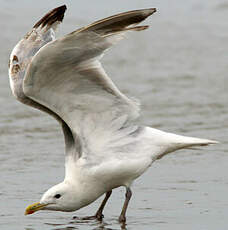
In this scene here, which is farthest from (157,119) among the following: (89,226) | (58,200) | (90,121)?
(58,200)

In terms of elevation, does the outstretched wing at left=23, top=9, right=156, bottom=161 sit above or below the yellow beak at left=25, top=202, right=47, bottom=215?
above

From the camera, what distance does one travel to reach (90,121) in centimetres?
646

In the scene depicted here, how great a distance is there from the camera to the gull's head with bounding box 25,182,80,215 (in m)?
6.30

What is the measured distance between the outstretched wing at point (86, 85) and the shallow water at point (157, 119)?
0.82 m

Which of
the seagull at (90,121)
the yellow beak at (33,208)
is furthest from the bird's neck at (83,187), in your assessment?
the yellow beak at (33,208)

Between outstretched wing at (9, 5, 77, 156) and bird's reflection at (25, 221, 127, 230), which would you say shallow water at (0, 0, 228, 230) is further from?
outstretched wing at (9, 5, 77, 156)

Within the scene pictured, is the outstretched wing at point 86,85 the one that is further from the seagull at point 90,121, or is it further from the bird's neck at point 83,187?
the bird's neck at point 83,187

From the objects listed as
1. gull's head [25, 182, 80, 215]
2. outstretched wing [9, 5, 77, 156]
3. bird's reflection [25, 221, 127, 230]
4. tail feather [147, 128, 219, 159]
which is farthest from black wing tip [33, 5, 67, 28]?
bird's reflection [25, 221, 127, 230]

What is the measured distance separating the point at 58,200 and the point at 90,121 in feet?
2.43

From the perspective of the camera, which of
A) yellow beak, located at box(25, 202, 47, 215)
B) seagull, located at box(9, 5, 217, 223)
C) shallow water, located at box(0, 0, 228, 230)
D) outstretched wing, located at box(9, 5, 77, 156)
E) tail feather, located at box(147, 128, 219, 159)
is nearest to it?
seagull, located at box(9, 5, 217, 223)

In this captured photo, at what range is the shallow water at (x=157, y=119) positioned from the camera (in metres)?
6.68

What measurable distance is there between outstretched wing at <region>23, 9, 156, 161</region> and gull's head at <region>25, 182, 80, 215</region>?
1.28 ft

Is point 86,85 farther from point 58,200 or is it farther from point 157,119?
point 157,119

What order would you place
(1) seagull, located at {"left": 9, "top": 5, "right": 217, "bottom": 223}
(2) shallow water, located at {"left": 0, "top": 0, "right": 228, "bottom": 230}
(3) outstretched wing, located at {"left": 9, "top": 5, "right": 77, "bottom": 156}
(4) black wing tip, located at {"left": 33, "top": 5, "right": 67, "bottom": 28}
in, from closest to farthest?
(1) seagull, located at {"left": 9, "top": 5, "right": 217, "bottom": 223}
(3) outstretched wing, located at {"left": 9, "top": 5, "right": 77, "bottom": 156}
(2) shallow water, located at {"left": 0, "top": 0, "right": 228, "bottom": 230}
(4) black wing tip, located at {"left": 33, "top": 5, "right": 67, "bottom": 28}
